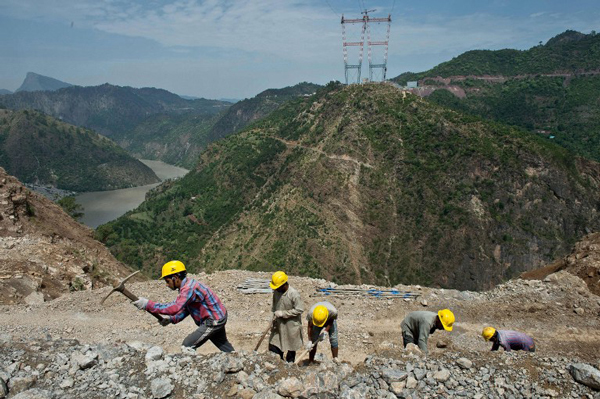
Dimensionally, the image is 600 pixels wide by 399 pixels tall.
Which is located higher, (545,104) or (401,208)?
(545,104)

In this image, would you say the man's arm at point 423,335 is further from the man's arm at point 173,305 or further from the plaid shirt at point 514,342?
the man's arm at point 173,305

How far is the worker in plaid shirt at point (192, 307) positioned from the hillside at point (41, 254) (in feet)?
28.5

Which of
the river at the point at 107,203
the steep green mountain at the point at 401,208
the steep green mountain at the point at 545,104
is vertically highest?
the steep green mountain at the point at 545,104

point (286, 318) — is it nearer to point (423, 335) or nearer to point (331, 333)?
point (331, 333)

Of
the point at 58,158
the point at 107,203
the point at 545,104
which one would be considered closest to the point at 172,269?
the point at 545,104

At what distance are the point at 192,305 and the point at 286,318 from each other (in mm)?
1770

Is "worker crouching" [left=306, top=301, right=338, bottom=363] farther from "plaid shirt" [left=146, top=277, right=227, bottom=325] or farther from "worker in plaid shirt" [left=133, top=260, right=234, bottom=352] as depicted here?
"plaid shirt" [left=146, top=277, right=227, bottom=325]

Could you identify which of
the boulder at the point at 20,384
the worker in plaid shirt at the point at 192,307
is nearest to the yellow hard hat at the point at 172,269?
the worker in plaid shirt at the point at 192,307

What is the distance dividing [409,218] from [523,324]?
3110cm

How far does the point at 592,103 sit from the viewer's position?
266ft

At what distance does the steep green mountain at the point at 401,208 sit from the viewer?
38.3 meters

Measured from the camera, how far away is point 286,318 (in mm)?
6738

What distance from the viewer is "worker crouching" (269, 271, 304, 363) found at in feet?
22.1

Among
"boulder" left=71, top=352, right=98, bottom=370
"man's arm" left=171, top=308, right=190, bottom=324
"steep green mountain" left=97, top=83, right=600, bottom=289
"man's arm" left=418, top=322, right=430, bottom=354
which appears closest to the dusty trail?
"man's arm" left=418, top=322, right=430, bottom=354
